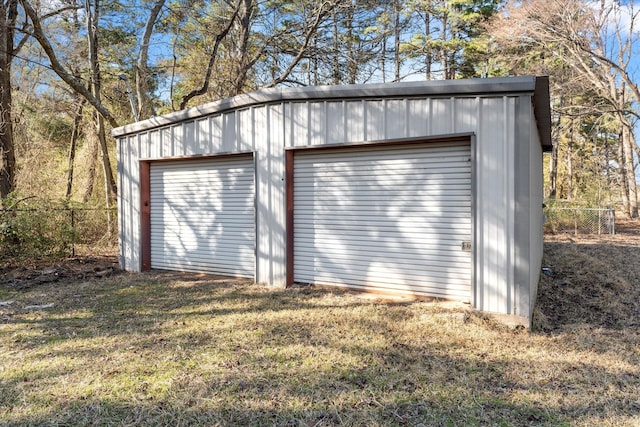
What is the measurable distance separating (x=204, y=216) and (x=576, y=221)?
13169 mm

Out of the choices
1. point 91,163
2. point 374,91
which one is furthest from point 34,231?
point 374,91

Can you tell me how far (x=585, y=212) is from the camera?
44.9 ft

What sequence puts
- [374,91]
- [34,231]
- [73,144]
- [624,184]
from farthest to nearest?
[624,184], [73,144], [34,231], [374,91]

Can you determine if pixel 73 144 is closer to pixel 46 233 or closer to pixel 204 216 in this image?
pixel 46 233

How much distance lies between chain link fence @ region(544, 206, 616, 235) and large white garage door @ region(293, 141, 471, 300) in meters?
10.5

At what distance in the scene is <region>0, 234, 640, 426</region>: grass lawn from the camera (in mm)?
2549

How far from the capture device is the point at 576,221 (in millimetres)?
13758

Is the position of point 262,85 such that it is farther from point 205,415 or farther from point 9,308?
point 205,415

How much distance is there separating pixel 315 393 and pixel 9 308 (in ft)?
15.1

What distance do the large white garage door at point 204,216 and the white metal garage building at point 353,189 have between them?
0.02 meters

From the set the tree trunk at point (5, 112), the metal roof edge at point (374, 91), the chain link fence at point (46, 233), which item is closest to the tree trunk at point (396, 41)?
the metal roof edge at point (374, 91)

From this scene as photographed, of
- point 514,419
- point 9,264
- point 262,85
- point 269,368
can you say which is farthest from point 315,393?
point 262,85

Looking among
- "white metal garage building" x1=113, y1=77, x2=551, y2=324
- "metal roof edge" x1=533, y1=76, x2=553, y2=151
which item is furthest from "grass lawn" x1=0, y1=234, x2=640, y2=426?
"metal roof edge" x1=533, y1=76, x2=553, y2=151

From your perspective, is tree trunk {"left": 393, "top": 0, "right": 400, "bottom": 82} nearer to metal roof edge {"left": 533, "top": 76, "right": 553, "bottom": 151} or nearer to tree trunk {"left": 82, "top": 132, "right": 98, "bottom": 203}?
metal roof edge {"left": 533, "top": 76, "right": 553, "bottom": 151}
